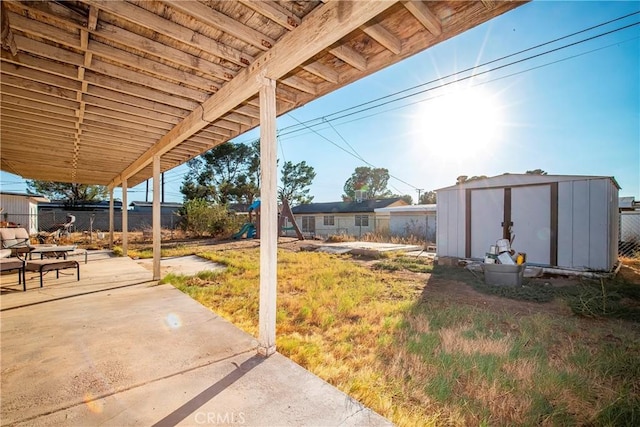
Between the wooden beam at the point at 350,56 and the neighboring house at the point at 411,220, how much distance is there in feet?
46.7

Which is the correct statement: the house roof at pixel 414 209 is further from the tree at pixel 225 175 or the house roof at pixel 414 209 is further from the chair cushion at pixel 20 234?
the chair cushion at pixel 20 234

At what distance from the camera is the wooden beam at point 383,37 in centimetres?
190

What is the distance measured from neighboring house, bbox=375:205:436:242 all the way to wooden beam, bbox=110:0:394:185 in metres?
14.4

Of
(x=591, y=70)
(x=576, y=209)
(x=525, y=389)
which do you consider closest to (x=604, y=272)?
(x=576, y=209)

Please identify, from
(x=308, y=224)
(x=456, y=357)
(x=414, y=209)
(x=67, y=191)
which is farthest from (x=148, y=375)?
(x=67, y=191)

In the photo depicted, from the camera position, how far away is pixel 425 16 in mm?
1714

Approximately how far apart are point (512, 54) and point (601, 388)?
7445mm

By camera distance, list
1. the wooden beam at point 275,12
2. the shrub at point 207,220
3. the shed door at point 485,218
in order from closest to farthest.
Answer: the wooden beam at point 275,12
the shed door at point 485,218
the shrub at point 207,220

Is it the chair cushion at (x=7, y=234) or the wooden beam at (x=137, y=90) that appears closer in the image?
the wooden beam at (x=137, y=90)

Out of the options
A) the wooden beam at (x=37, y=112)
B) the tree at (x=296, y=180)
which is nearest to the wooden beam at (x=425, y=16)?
the wooden beam at (x=37, y=112)

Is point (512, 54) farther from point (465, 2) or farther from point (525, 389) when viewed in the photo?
point (525, 389)

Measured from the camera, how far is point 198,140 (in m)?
4.91

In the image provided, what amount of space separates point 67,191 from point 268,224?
30042 millimetres

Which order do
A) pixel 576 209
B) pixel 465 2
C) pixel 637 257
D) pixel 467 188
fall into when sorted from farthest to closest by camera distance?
pixel 637 257, pixel 467 188, pixel 576 209, pixel 465 2
